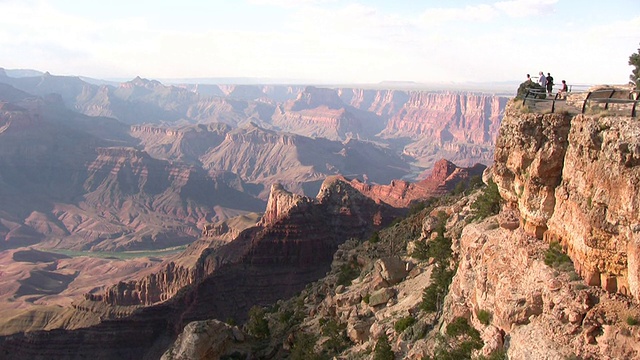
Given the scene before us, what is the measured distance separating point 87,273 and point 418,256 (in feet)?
379

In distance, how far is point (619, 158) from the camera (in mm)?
13750

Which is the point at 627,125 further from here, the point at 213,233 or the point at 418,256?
the point at 213,233

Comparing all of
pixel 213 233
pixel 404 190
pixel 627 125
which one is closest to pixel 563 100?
pixel 627 125

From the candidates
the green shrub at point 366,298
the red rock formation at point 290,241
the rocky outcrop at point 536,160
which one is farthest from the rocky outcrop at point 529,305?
the red rock formation at point 290,241

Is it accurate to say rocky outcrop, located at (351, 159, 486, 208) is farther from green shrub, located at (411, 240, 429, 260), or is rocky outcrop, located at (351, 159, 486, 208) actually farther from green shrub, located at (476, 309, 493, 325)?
green shrub, located at (476, 309, 493, 325)

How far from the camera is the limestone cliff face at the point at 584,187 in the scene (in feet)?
44.2

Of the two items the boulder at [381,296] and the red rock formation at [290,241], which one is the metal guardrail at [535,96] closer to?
the boulder at [381,296]

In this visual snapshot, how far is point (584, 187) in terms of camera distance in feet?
48.7

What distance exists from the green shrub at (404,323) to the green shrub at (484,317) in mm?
5368

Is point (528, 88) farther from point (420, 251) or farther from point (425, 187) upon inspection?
point (425, 187)

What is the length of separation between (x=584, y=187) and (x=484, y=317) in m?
5.00

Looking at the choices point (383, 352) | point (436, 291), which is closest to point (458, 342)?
point (383, 352)

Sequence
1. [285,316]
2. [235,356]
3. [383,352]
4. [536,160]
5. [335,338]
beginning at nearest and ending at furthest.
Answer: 1. [536,160]
2. [383,352]
3. [335,338]
4. [235,356]
5. [285,316]

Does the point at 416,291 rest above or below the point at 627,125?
below
